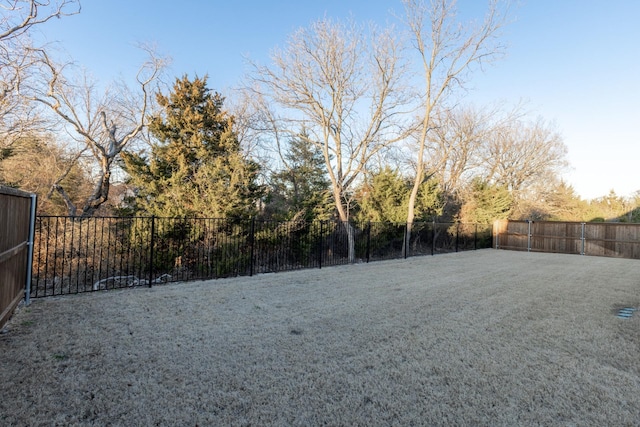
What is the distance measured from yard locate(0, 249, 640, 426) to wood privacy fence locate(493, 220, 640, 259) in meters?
12.0

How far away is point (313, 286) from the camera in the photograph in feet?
19.7

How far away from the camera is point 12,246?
3326 mm

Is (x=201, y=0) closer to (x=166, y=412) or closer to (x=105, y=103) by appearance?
(x=105, y=103)

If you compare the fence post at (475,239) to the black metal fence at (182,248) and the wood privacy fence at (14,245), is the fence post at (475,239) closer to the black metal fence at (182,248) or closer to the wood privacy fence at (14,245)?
the black metal fence at (182,248)

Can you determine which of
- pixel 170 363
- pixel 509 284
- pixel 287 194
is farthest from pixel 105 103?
pixel 509 284

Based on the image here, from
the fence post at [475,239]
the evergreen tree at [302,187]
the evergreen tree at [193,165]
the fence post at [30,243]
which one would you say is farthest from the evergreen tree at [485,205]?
the fence post at [30,243]

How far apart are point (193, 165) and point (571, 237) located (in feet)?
53.8

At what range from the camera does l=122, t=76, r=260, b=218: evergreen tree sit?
9.45 meters

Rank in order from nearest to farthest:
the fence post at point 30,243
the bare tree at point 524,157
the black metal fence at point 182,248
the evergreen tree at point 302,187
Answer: the fence post at point 30,243 < the black metal fence at point 182,248 < the evergreen tree at point 302,187 < the bare tree at point 524,157

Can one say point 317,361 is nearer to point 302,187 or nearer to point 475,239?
point 302,187

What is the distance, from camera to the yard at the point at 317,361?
195 centimetres

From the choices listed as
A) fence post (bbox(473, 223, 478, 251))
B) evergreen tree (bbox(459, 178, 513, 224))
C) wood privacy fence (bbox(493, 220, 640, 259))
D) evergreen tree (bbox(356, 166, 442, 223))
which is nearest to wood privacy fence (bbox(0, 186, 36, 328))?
evergreen tree (bbox(356, 166, 442, 223))

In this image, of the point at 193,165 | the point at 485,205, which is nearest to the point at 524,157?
the point at 485,205

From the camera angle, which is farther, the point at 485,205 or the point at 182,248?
the point at 485,205
